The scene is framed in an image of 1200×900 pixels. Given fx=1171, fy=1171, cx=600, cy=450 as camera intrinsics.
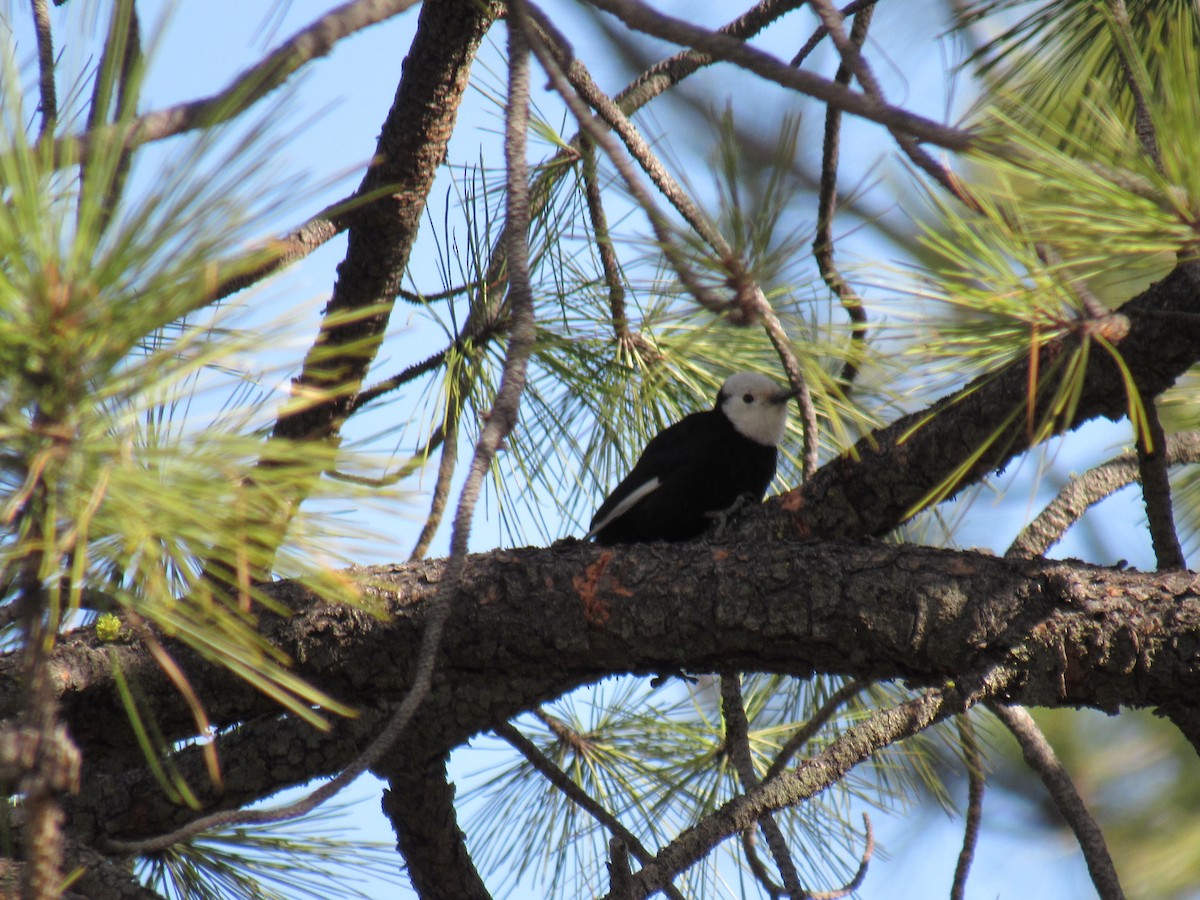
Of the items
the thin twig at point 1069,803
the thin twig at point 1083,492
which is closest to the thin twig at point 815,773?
the thin twig at point 1069,803

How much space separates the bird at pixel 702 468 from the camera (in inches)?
105

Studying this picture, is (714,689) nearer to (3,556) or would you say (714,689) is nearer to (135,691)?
(135,691)

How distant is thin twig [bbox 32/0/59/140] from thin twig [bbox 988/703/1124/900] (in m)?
1.55

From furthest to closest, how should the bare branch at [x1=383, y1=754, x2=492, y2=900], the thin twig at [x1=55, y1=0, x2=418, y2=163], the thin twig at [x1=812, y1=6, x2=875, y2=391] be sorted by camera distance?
the thin twig at [x1=812, y1=6, x2=875, y2=391] → the bare branch at [x1=383, y1=754, x2=492, y2=900] → the thin twig at [x1=55, y1=0, x2=418, y2=163]

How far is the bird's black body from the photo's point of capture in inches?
105

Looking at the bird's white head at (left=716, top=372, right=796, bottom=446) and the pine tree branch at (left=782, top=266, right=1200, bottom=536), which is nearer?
the pine tree branch at (left=782, top=266, right=1200, bottom=536)

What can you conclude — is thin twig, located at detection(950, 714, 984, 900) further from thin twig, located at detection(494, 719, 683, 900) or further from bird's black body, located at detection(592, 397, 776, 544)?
bird's black body, located at detection(592, 397, 776, 544)

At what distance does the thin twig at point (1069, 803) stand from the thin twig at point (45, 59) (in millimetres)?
1551

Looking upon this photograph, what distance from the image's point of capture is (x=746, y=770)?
5.43 feet

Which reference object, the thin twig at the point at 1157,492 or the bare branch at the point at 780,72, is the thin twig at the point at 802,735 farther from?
the bare branch at the point at 780,72

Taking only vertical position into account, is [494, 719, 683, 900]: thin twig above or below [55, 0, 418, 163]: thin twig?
below

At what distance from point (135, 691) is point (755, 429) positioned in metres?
1.51

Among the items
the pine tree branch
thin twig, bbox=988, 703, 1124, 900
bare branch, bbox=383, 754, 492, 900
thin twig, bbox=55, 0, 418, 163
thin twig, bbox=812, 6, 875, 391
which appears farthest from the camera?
thin twig, bbox=812, 6, 875, 391

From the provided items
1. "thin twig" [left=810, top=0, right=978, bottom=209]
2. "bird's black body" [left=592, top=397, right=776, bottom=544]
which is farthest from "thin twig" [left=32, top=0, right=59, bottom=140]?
"bird's black body" [left=592, top=397, right=776, bottom=544]
